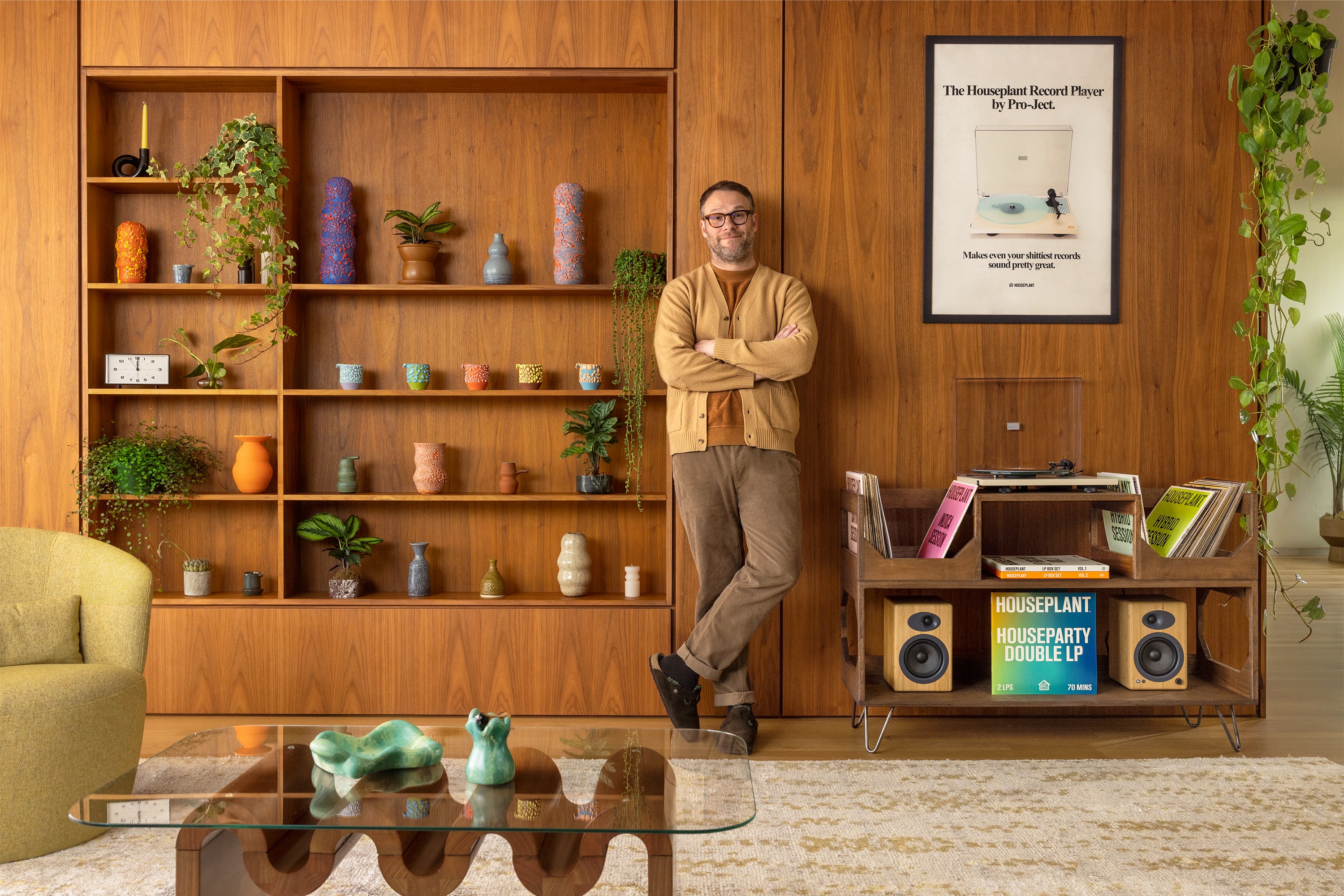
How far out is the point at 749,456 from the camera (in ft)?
9.80

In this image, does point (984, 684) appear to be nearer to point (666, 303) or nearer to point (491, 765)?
point (666, 303)

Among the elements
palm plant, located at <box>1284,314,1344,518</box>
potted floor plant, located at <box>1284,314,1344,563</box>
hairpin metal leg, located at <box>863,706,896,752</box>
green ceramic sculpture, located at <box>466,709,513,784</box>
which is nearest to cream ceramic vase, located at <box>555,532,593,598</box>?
hairpin metal leg, located at <box>863,706,896,752</box>

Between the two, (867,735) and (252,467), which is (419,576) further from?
(867,735)

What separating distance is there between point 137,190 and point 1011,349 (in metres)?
3.36

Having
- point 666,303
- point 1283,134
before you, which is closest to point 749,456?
point 666,303

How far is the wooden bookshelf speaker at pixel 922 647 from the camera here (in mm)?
2963

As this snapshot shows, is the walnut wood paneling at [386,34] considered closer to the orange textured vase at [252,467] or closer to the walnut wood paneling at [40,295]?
the walnut wood paneling at [40,295]

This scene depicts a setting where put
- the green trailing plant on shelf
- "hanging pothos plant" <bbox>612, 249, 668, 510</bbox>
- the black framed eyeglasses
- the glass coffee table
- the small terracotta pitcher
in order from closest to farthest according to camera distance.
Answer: the glass coffee table < the black framed eyeglasses < the green trailing plant on shelf < "hanging pothos plant" <bbox>612, 249, 668, 510</bbox> < the small terracotta pitcher

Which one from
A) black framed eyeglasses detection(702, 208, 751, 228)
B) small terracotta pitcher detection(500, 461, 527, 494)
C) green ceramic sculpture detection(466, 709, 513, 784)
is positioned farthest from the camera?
small terracotta pitcher detection(500, 461, 527, 494)

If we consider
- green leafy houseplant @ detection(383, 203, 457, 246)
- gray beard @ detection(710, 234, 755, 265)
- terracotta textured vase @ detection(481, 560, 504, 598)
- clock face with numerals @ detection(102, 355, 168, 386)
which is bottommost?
terracotta textured vase @ detection(481, 560, 504, 598)

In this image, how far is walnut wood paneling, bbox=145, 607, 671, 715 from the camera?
129 inches

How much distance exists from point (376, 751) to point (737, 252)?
78.6 inches

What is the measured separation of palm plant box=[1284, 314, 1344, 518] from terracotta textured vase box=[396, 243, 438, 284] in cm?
752

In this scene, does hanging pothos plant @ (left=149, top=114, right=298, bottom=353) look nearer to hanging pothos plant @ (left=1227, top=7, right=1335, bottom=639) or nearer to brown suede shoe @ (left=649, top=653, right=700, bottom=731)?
brown suede shoe @ (left=649, top=653, right=700, bottom=731)
